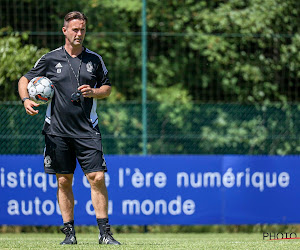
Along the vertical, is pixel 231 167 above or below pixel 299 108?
below

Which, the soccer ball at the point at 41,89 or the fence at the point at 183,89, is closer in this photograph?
the soccer ball at the point at 41,89

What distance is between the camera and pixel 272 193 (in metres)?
10.3

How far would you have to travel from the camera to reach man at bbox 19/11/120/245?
6.34m

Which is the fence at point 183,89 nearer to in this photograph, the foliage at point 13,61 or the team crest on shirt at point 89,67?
the foliage at point 13,61

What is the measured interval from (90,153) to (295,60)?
7.31 metres

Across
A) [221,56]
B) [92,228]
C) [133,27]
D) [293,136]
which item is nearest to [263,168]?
[293,136]

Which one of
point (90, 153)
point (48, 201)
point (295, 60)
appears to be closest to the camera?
point (90, 153)

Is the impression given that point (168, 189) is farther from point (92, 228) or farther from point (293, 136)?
point (293, 136)

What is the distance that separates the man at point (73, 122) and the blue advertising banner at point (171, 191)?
3544mm

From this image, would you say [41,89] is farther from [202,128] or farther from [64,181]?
[202,128]

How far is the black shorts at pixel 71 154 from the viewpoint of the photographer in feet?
20.8

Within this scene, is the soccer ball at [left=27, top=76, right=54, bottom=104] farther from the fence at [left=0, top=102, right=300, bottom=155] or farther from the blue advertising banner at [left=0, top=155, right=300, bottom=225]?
the fence at [left=0, top=102, right=300, bottom=155]

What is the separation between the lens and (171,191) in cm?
1010

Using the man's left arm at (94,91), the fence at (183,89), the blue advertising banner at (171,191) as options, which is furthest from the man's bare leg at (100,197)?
the fence at (183,89)
